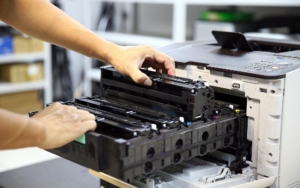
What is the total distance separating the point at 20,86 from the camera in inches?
136

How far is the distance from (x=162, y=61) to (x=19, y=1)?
42 centimetres

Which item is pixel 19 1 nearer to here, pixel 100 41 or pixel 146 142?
pixel 100 41

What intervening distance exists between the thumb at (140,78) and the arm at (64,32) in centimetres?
11

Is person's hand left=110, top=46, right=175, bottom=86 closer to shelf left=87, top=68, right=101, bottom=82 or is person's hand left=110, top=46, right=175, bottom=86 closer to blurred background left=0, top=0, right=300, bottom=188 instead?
blurred background left=0, top=0, right=300, bottom=188

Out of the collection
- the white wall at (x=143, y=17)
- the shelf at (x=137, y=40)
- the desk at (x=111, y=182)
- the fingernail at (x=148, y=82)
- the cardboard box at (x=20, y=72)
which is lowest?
the desk at (x=111, y=182)

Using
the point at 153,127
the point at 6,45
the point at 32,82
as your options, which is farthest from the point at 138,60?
the point at 32,82

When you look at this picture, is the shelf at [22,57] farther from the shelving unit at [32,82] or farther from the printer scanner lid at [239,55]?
the printer scanner lid at [239,55]

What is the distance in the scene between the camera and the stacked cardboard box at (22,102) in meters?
3.45

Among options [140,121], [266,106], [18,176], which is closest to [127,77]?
[140,121]

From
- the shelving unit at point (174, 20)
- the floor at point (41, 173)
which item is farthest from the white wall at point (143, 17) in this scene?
the floor at point (41, 173)

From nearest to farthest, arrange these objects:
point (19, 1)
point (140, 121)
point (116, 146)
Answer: point (116, 146) → point (140, 121) → point (19, 1)

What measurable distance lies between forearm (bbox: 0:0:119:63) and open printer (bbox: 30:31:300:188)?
0.31 feet

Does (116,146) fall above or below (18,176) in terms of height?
above

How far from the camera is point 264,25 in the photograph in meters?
2.82
